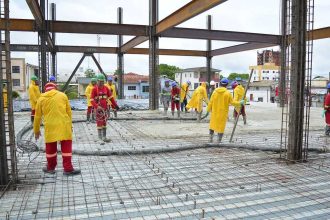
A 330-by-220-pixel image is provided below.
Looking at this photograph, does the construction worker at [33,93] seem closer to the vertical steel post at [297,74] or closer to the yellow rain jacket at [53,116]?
the yellow rain jacket at [53,116]

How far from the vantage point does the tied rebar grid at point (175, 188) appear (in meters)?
3.98

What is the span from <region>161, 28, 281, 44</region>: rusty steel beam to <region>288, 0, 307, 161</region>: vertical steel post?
436 inches

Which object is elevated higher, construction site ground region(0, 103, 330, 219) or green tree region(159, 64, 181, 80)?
green tree region(159, 64, 181, 80)

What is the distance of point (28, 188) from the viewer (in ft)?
15.6

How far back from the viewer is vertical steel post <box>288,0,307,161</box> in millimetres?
6176

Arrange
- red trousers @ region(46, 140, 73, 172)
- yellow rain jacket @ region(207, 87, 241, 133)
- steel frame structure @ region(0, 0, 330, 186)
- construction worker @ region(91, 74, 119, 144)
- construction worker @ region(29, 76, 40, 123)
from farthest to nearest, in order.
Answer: steel frame structure @ region(0, 0, 330, 186) < construction worker @ region(29, 76, 40, 123) < construction worker @ region(91, 74, 119, 144) < yellow rain jacket @ region(207, 87, 241, 133) < red trousers @ region(46, 140, 73, 172)

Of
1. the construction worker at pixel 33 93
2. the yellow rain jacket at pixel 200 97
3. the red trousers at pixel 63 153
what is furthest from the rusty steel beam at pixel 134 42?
the red trousers at pixel 63 153

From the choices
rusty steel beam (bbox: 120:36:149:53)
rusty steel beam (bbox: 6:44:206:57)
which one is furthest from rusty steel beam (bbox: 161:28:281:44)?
rusty steel beam (bbox: 6:44:206:57)

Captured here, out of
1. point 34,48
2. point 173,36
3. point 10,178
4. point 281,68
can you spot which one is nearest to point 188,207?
point 10,178

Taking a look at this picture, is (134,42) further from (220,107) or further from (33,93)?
(220,107)

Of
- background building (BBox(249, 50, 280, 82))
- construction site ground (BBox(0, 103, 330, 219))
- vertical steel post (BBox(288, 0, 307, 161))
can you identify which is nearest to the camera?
construction site ground (BBox(0, 103, 330, 219))

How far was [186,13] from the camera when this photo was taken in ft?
42.7

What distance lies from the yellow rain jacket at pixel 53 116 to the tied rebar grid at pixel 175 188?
671 millimetres

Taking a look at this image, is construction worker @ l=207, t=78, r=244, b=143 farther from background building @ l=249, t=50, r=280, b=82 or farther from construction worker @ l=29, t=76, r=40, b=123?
construction worker @ l=29, t=76, r=40, b=123
